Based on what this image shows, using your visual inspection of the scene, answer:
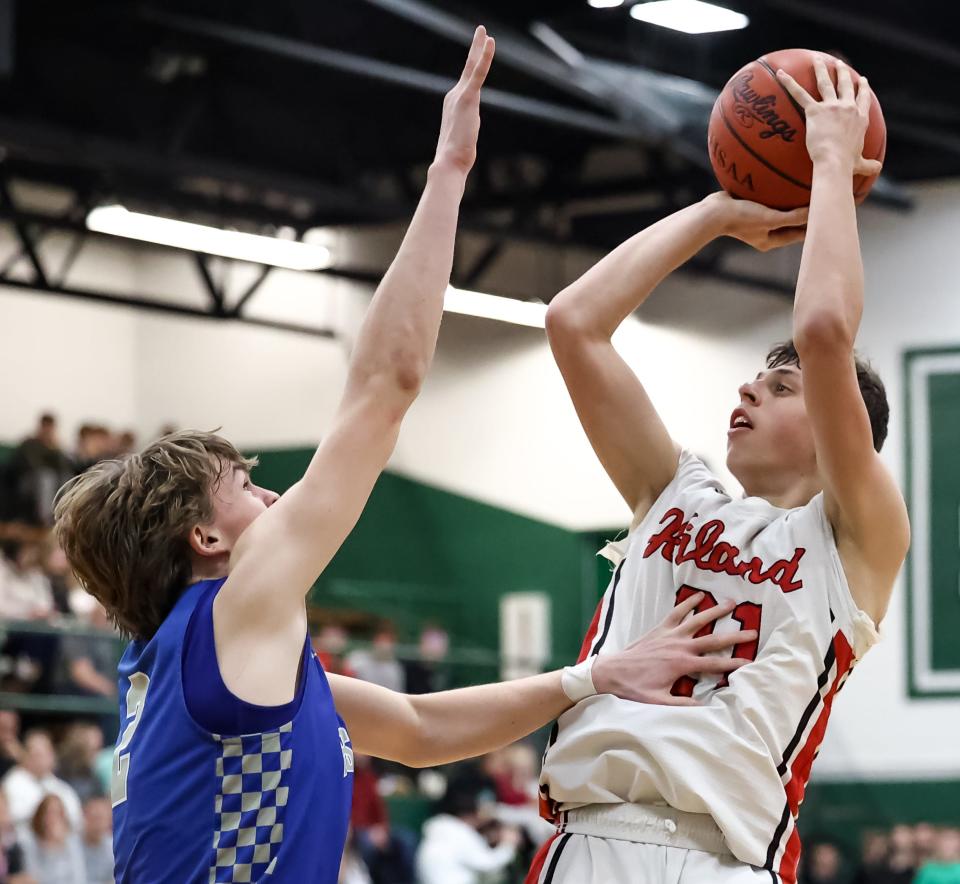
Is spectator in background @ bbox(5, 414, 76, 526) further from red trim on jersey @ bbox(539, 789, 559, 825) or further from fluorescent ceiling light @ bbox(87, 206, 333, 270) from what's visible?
red trim on jersey @ bbox(539, 789, 559, 825)

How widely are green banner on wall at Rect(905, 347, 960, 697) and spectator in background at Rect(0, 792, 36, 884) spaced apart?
835cm

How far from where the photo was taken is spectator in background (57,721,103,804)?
10492mm

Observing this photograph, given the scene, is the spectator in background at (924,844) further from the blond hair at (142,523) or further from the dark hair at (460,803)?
the blond hair at (142,523)

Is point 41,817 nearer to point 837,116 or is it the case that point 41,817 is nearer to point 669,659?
point 669,659

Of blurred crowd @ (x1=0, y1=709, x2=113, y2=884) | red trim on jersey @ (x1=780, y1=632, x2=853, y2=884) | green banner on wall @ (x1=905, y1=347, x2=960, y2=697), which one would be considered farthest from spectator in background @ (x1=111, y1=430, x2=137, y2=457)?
red trim on jersey @ (x1=780, y1=632, x2=853, y2=884)

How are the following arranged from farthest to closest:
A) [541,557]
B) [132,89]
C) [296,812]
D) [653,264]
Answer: [541,557], [132,89], [653,264], [296,812]

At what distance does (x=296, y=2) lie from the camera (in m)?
12.3

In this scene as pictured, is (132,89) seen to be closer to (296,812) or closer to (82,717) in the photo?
(82,717)

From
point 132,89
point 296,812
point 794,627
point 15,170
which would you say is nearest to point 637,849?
point 794,627

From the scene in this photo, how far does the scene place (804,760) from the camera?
329cm

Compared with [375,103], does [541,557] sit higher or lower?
lower

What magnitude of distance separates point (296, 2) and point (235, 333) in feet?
25.3

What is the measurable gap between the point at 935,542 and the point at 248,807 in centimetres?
1284

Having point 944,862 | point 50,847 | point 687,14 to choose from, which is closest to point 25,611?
point 50,847
